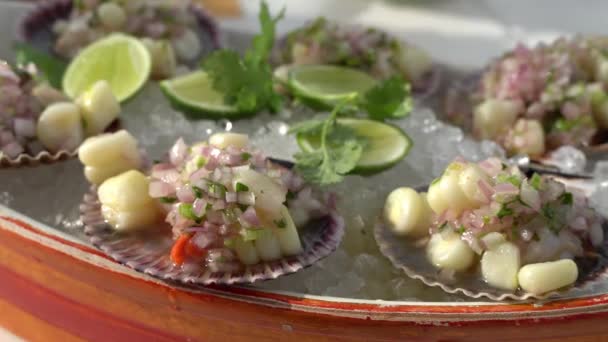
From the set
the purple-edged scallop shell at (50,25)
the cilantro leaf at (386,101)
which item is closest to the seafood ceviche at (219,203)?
the cilantro leaf at (386,101)

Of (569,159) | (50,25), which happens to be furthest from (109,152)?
(569,159)

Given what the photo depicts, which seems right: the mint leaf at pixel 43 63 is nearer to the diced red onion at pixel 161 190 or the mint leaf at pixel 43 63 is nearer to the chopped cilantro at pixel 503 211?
the diced red onion at pixel 161 190

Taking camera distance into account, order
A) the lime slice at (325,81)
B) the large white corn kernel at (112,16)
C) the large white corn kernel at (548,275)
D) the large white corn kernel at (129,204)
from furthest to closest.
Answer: the large white corn kernel at (112,16), the lime slice at (325,81), the large white corn kernel at (129,204), the large white corn kernel at (548,275)

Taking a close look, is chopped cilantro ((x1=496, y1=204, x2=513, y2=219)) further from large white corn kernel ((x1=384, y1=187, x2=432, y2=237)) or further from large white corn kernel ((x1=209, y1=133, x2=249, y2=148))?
large white corn kernel ((x1=209, y1=133, x2=249, y2=148))

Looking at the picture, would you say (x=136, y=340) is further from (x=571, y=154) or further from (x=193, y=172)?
(x=571, y=154)

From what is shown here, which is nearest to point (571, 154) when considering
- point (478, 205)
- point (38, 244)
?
point (478, 205)

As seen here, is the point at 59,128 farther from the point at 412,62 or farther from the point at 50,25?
the point at 412,62
